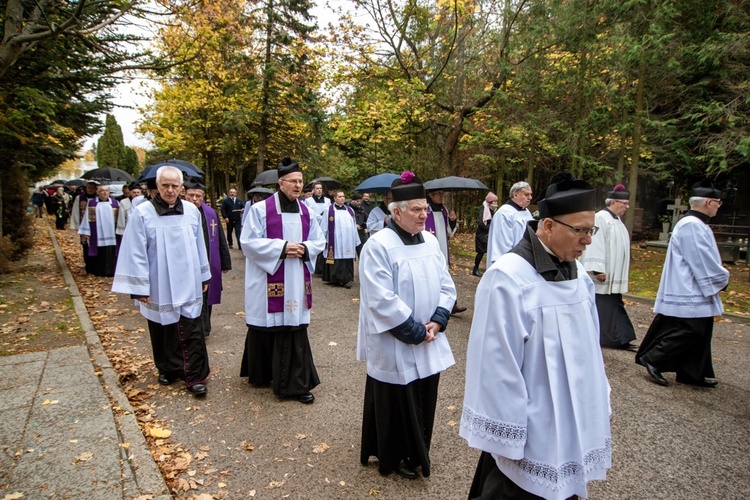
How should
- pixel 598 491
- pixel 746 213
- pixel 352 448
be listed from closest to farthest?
1. pixel 598 491
2. pixel 352 448
3. pixel 746 213

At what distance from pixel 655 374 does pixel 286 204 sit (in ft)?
14.9

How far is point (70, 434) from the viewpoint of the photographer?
12.7 ft

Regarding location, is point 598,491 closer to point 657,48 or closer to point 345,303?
point 345,303

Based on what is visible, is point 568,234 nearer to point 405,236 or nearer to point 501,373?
point 501,373

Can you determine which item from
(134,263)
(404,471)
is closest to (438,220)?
(134,263)

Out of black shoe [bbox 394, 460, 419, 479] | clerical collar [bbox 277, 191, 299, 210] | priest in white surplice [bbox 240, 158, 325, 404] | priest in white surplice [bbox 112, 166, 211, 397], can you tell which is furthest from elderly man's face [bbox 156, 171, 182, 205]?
black shoe [bbox 394, 460, 419, 479]

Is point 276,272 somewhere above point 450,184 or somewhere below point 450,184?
below

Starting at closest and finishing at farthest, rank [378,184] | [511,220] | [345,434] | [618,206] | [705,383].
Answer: [345,434] < [705,383] < [618,206] < [511,220] < [378,184]

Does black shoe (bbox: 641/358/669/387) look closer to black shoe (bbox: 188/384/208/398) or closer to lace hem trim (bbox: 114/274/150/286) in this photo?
black shoe (bbox: 188/384/208/398)

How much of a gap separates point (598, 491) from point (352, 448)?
73.2 inches

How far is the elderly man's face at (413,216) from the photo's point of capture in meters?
3.38

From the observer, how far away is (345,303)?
30.4 ft

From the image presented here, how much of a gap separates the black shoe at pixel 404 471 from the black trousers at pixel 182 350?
2425 millimetres

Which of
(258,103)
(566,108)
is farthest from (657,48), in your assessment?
(258,103)
